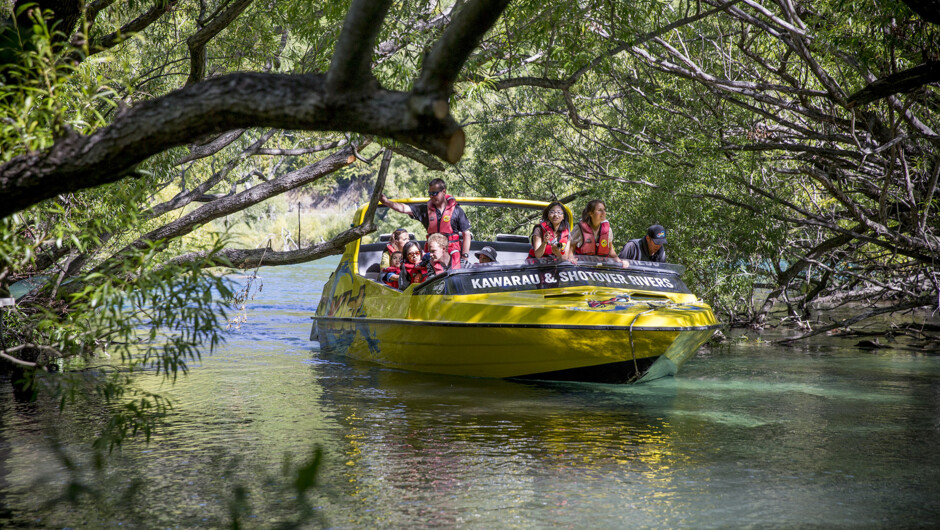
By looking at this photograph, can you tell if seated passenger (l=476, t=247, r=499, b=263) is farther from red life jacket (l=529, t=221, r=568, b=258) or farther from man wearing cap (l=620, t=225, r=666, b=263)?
man wearing cap (l=620, t=225, r=666, b=263)

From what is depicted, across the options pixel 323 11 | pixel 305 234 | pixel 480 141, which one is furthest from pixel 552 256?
pixel 305 234

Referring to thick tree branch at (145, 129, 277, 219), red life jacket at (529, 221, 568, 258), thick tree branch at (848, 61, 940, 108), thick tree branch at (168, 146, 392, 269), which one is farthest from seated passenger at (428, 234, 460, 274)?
thick tree branch at (848, 61, 940, 108)

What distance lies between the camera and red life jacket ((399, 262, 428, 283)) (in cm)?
985

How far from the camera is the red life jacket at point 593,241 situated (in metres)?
9.53

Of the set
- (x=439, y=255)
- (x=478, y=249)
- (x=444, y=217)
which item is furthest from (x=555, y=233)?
(x=478, y=249)

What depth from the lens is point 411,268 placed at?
990 cm

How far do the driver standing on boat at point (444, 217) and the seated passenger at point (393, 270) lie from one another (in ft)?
1.50

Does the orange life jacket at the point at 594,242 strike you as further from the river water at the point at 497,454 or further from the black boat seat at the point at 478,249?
the black boat seat at the point at 478,249

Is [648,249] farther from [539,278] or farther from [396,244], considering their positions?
[396,244]

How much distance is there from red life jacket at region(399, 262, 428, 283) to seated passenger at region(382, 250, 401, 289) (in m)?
0.44

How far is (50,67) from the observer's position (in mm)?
3486

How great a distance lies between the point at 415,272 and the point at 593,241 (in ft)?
6.83

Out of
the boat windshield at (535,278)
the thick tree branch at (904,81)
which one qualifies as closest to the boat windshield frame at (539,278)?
the boat windshield at (535,278)

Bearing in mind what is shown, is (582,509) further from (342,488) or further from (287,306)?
(287,306)
